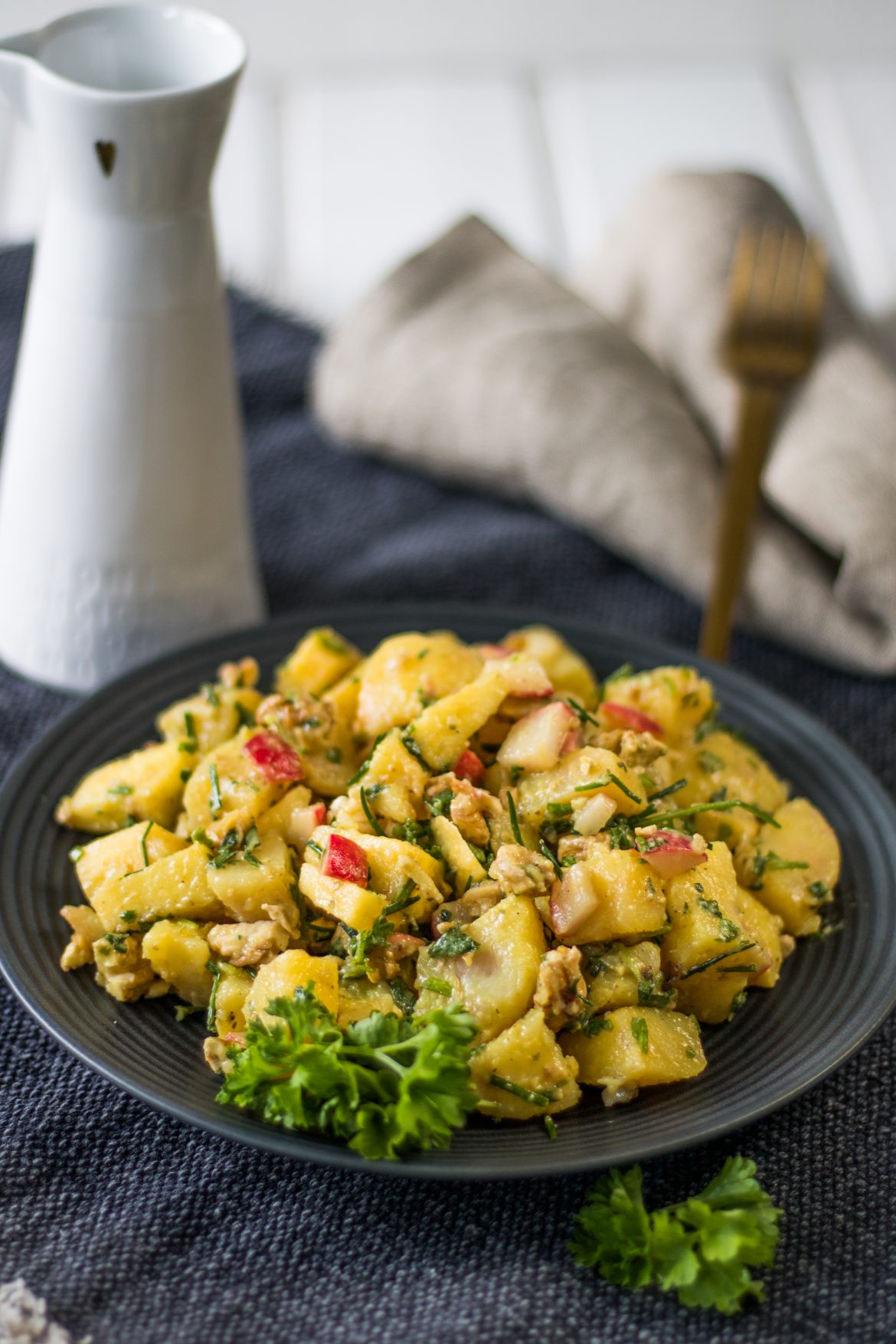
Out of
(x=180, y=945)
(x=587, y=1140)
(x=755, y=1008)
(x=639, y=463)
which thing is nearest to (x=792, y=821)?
(x=755, y=1008)

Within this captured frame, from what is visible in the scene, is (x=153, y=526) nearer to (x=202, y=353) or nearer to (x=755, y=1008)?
(x=202, y=353)

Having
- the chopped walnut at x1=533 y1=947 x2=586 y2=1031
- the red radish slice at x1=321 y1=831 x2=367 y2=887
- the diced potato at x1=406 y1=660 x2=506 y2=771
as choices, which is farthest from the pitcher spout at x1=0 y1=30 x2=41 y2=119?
the chopped walnut at x1=533 y1=947 x2=586 y2=1031

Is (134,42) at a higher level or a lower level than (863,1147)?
higher

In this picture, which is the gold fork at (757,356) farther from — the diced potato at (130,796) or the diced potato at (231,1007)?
the diced potato at (231,1007)

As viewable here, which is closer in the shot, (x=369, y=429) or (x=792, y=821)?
(x=792, y=821)

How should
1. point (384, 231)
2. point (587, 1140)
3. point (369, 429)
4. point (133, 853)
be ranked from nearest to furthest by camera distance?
point (587, 1140) < point (133, 853) < point (369, 429) < point (384, 231)

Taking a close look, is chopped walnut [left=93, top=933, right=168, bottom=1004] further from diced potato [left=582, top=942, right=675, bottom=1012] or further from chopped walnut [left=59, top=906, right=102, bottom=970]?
diced potato [left=582, top=942, right=675, bottom=1012]

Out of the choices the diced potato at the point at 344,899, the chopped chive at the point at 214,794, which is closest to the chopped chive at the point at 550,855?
the diced potato at the point at 344,899
